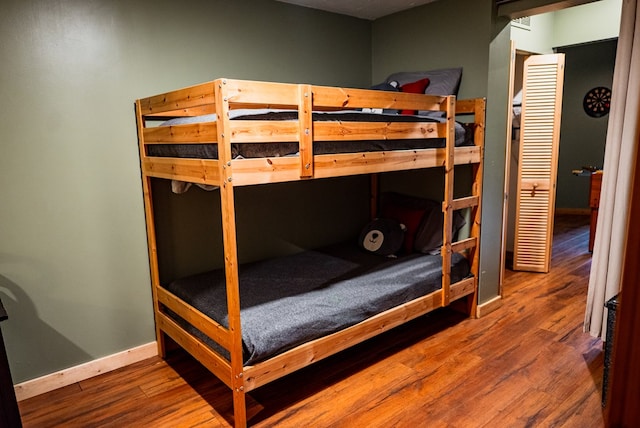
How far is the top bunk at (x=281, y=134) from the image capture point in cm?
179

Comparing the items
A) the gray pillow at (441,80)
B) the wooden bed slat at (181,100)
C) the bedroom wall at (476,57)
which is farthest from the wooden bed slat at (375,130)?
the bedroom wall at (476,57)

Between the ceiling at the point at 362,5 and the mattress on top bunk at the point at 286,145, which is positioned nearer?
the mattress on top bunk at the point at 286,145

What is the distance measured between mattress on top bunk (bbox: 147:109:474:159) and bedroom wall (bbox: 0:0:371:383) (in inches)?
13.0

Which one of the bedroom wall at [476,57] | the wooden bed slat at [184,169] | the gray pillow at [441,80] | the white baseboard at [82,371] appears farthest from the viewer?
the gray pillow at [441,80]

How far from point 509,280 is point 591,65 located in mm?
4415

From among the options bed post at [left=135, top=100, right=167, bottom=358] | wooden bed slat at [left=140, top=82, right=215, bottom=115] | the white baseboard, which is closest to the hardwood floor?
the white baseboard

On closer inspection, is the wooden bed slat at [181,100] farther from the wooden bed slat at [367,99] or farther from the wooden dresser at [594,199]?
the wooden dresser at [594,199]

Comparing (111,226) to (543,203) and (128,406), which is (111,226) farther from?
(543,203)

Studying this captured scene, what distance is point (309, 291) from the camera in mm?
2557

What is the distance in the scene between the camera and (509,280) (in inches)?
157

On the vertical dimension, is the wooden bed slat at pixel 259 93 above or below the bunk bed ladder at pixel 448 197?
above

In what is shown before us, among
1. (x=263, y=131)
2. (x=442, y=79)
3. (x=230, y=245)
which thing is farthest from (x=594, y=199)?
(x=230, y=245)

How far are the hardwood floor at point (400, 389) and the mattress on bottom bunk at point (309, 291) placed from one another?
35cm

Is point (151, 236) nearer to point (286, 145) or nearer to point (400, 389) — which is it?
point (286, 145)
